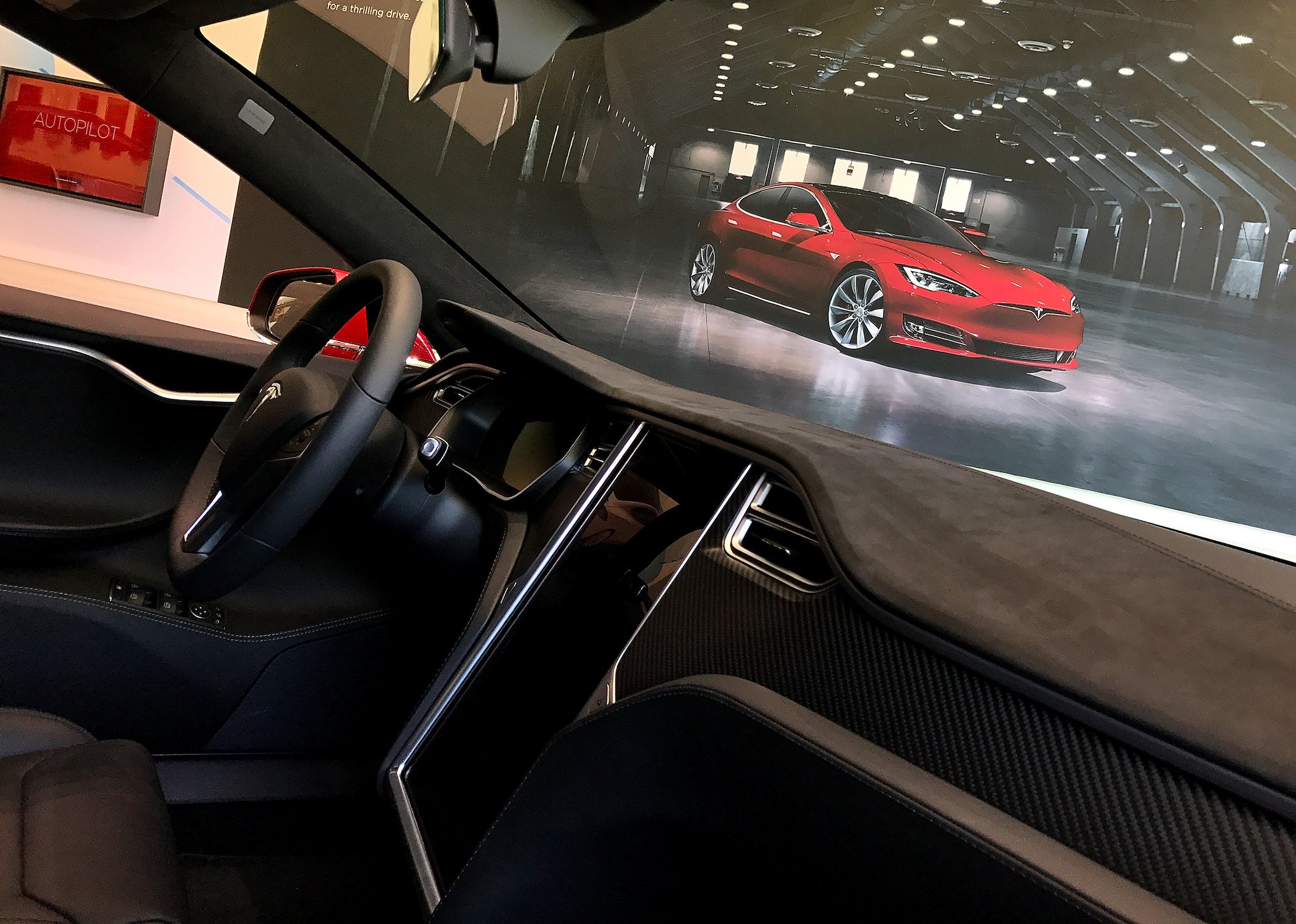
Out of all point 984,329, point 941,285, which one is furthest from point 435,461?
point 984,329

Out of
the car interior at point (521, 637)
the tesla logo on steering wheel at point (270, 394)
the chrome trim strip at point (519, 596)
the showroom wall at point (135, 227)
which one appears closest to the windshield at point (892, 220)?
the car interior at point (521, 637)

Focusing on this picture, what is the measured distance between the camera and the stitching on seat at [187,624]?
124 centimetres

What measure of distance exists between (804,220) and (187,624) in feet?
12.7

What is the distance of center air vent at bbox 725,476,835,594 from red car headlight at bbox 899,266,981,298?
3.50m

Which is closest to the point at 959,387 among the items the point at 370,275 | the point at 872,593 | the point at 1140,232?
the point at 1140,232

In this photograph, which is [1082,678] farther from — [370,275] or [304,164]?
[304,164]

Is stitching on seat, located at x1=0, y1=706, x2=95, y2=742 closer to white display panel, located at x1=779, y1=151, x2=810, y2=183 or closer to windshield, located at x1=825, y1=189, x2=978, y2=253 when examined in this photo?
windshield, located at x1=825, y1=189, x2=978, y2=253

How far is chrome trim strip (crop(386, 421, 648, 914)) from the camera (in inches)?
45.1

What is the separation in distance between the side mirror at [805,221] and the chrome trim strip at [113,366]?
3.41 metres

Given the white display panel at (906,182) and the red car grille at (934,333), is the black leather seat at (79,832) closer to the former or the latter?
the red car grille at (934,333)

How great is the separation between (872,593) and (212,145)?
1.79 metres

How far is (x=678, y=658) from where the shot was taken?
83 cm

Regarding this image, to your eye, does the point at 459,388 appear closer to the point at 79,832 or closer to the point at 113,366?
the point at 113,366

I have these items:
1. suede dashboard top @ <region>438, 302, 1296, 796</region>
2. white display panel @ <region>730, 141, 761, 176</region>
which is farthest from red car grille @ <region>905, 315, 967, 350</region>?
suede dashboard top @ <region>438, 302, 1296, 796</region>
